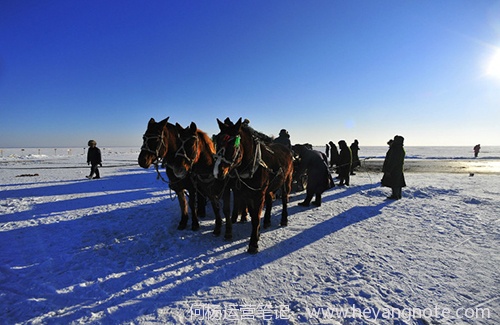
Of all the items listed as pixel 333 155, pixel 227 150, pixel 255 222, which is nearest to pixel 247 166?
pixel 227 150

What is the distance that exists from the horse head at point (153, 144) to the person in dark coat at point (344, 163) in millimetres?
9069

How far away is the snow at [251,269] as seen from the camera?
9.09 feet

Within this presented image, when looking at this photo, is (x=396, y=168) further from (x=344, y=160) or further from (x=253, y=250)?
(x=253, y=250)

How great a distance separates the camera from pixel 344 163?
453 inches

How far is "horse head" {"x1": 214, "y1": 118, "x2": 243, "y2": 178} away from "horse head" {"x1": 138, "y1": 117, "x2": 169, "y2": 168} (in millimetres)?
1156

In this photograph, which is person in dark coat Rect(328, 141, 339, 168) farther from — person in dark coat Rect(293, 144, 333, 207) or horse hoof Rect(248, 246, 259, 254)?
horse hoof Rect(248, 246, 259, 254)

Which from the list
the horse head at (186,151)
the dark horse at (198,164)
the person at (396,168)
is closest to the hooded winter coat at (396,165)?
the person at (396,168)

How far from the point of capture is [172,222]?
5.91 metres

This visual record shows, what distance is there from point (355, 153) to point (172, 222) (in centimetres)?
1294

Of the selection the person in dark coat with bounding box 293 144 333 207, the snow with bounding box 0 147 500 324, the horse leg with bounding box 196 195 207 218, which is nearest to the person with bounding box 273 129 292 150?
the person in dark coat with bounding box 293 144 333 207

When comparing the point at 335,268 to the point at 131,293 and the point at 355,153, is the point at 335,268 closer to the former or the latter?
the point at 131,293

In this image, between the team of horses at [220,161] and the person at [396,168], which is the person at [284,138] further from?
the person at [396,168]

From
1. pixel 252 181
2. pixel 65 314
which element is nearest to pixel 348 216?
pixel 252 181

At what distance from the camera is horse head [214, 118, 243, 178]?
3.68m
